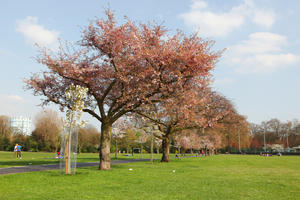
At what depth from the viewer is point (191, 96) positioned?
18.6 m

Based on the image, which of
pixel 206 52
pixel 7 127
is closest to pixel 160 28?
pixel 206 52

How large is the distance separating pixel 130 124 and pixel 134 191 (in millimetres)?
19901

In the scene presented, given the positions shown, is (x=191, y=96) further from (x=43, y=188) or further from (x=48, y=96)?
(x=43, y=188)

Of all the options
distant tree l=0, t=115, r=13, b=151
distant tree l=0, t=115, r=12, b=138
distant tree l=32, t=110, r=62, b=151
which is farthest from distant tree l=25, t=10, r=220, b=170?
distant tree l=0, t=115, r=12, b=138

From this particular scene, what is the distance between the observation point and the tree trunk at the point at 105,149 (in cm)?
1795

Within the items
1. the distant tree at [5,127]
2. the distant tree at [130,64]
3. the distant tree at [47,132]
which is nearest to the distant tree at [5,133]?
the distant tree at [5,127]

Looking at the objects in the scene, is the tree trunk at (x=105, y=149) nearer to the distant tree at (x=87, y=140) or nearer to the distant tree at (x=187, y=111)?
the distant tree at (x=187, y=111)

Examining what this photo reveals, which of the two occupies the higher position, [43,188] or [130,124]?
[130,124]

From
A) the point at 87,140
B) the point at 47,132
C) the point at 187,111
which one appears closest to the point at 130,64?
the point at 187,111

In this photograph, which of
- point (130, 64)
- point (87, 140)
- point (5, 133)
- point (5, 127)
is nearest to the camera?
point (130, 64)

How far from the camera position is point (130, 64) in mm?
17578

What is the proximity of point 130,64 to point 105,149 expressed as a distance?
6125 millimetres

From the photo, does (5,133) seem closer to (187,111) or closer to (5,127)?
(5,127)

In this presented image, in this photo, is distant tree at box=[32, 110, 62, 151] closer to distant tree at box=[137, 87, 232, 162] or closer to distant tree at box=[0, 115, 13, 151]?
distant tree at box=[0, 115, 13, 151]
